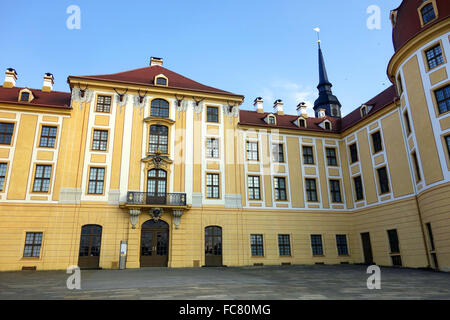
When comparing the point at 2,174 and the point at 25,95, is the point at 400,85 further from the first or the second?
the point at 2,174

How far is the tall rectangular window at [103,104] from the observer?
1054 inches

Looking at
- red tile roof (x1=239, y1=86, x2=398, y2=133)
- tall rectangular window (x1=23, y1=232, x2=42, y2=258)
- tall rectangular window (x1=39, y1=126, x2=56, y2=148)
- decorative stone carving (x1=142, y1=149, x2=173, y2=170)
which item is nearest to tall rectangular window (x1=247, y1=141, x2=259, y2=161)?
Result: red tile roof (x1=239, y1=86, x2=398, y2=133)

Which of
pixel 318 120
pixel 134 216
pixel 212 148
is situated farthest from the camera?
pixel 318 120

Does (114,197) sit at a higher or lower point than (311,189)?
lower

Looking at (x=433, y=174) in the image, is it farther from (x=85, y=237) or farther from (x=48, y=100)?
(x=48, y=100)

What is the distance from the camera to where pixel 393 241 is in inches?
974

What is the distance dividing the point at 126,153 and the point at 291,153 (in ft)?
46.3

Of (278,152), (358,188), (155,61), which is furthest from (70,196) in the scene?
(358,188)

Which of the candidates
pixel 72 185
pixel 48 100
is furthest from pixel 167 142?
pixel 48 100

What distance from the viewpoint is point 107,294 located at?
10.2 metres

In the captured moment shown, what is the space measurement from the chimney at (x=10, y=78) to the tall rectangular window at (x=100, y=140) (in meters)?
9.71

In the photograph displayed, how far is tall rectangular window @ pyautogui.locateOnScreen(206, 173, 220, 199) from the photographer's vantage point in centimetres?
2695

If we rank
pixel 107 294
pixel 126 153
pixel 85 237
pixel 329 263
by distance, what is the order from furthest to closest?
1. pixel 329 263
2. pixel 126 153
3. pixel 85 237
4. pixel 107 294

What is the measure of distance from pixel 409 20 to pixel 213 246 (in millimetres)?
21290
